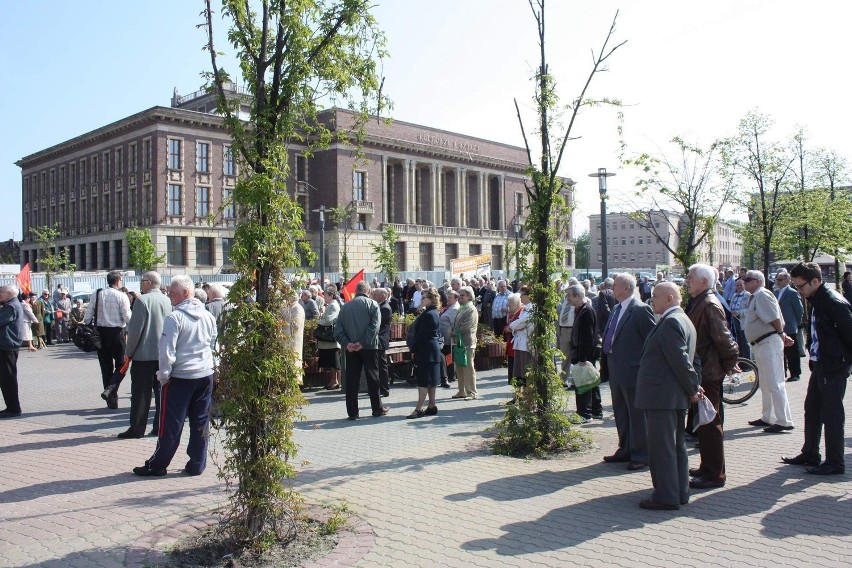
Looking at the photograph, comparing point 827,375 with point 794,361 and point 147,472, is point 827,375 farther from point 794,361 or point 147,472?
point 794,361

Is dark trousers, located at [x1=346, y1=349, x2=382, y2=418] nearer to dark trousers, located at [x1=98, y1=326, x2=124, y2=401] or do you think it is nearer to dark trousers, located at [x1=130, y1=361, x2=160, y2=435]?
dark trousers, located at [x1=130, y1=361, x2=160, y2=435]

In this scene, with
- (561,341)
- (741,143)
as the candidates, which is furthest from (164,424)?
(741,143)

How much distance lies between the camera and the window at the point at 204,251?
62419 millimetres

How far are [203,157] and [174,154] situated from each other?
2.50 m

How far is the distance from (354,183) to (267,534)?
67566 millimetres

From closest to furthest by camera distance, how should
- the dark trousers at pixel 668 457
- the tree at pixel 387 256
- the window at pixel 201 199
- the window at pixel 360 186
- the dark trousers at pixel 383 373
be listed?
the dark trousers at pixel 668 457, the dark trousers at pixel 383 373, the tree at pixel 387 256, the window at pixel 201 199, the window at pixel 360 186

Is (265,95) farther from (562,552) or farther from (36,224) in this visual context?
(36,224)

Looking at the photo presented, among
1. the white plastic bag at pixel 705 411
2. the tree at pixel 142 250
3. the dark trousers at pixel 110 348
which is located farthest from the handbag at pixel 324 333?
the tree at pixel 142 250

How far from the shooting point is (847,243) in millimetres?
32594

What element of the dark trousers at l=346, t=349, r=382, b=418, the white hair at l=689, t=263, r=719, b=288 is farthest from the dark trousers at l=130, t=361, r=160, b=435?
the white hair at l=689, t=263, r=719, b=288

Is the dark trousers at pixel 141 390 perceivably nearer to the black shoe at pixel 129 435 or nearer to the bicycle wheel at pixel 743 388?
the black shoe at pixel 129 435

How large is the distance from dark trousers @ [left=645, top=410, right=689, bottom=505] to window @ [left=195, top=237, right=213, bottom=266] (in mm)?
60167

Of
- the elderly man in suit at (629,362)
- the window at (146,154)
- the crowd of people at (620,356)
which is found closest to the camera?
the crowd of people at (620,356)

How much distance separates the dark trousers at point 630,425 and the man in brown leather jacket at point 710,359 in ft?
2.11
